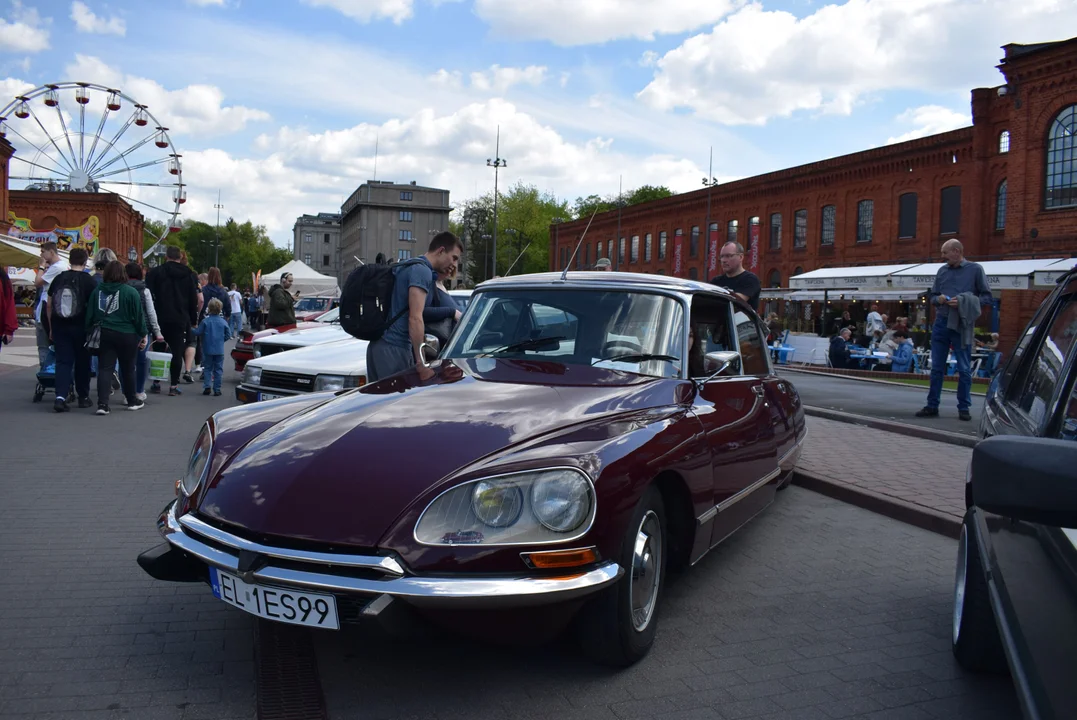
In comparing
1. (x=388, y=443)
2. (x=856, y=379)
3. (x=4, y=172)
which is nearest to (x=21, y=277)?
(x=4, y=172)

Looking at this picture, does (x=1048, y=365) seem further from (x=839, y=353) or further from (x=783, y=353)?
(x=783, y=353)

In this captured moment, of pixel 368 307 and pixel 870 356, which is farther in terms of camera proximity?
pixel 870 356

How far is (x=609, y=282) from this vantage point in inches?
194

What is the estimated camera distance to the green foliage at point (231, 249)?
146 metres

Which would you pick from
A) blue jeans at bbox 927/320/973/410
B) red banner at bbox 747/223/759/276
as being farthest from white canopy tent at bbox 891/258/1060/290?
red banner at bbox 747/223/759/276

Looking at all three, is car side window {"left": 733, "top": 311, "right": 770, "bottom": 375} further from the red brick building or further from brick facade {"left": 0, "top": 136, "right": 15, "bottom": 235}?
brick facade {"left": 0, "top": 136, "right": 15, "bottom": 235}

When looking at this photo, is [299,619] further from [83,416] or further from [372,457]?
[83,416]

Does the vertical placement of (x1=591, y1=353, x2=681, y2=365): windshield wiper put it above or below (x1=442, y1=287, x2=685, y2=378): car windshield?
below

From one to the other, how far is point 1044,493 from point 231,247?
530ft

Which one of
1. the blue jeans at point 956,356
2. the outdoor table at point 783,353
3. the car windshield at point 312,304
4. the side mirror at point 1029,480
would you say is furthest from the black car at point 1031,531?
the car windshield at point 312,304

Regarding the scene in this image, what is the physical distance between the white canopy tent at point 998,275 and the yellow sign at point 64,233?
42.9 m

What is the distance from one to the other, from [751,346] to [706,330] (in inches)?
34.2

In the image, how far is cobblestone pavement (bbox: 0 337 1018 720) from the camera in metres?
3.22

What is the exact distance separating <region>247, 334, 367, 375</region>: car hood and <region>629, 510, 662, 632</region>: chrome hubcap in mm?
5426
